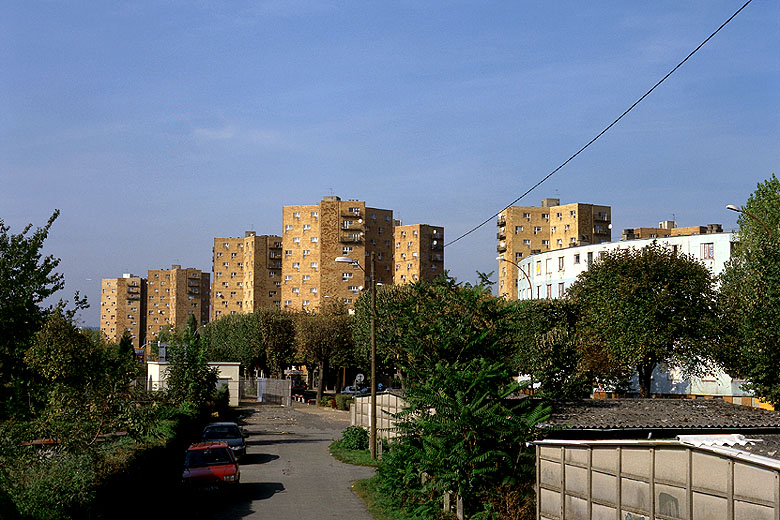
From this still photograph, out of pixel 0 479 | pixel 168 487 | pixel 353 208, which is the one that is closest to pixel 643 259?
pixel 168 487

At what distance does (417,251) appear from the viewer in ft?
575

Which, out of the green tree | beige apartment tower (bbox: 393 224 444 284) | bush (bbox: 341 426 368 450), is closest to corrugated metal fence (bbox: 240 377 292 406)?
the green tree

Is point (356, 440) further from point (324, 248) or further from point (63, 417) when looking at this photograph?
point (324, 248)

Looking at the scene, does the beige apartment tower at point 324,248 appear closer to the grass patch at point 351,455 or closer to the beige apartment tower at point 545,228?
Result: the beige apartment tower at point 545,228

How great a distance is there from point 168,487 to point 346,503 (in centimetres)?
600

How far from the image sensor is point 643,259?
46.7 meters

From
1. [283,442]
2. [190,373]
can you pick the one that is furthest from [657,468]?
[190,373]

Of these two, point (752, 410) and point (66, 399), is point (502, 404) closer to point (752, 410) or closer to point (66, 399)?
point (752, 410)

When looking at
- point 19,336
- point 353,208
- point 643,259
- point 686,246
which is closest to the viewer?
point 19,336

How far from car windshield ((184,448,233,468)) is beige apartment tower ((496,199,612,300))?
128312 millimetres

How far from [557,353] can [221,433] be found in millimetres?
22816

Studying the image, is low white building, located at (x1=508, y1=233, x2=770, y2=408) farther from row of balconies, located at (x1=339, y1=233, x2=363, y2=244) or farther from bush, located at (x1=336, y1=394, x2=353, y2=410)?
row of balconies, located at (x1=339, y1=233, x2=363, y2=244)

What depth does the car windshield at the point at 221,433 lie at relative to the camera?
120 feet

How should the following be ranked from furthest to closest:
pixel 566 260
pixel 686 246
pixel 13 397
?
pixel 566 260
pixel 686 246
pixel 13 397
